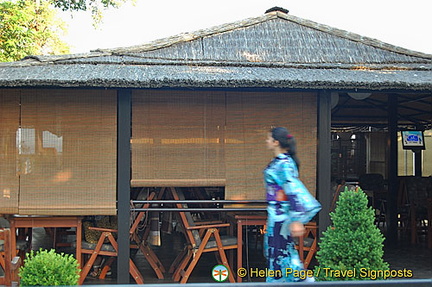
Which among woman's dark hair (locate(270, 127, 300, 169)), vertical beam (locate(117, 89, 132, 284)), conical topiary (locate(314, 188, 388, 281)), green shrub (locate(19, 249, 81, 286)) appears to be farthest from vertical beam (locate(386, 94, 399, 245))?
green shrub (locate(19, 249, 81, 286))

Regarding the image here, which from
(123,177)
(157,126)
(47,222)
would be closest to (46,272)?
(123,177)

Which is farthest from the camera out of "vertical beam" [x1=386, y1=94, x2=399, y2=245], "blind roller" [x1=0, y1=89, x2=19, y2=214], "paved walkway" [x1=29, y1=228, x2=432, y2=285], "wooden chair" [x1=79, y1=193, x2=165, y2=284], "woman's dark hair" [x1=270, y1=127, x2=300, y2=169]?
"vertical beam" [x1=386, y1=94, x2=399, y2=245]

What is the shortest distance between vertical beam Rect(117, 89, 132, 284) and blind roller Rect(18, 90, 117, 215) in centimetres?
25

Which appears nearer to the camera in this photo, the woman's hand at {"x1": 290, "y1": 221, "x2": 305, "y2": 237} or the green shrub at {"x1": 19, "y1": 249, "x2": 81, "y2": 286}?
the woman's hand at {"x1": 290, "y1": 221, "x2": 305, "y2": 237}

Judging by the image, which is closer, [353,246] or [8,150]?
[353,246]

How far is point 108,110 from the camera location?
19.7 feet

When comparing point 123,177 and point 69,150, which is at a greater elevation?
point 69,150

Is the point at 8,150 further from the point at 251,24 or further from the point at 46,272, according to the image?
the point at 251,24

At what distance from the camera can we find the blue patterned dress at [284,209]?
389 cm

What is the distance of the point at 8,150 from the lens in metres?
5.95

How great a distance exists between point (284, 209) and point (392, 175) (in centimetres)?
603

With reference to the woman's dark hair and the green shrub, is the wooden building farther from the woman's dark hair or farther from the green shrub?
the woman's dark hair

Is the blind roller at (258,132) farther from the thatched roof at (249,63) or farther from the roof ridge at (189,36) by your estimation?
the roof ridge at (189,36)

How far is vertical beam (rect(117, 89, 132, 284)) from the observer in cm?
573
